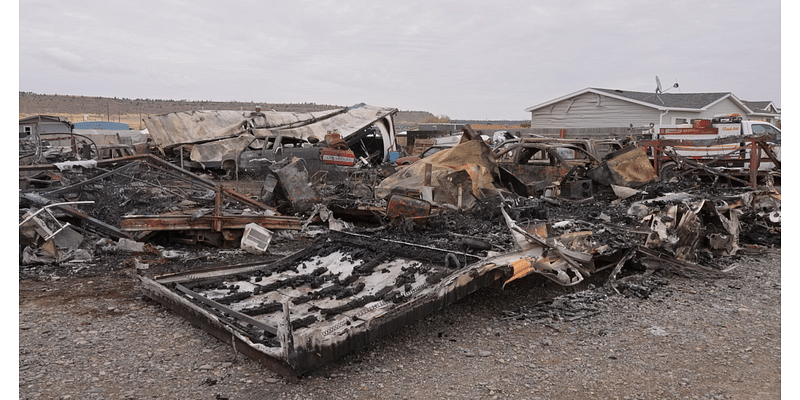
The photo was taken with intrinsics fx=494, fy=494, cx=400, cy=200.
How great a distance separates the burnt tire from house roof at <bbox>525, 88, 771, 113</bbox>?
46.9 feet

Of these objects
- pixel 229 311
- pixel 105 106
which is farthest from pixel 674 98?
pixel 105 106

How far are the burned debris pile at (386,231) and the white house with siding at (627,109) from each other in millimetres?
14056

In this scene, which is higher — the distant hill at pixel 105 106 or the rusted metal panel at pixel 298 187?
the distant hill at pixel 105 106

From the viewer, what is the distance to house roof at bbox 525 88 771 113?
21828mm

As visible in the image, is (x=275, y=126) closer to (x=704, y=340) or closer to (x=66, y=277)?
(x=66, y=277)

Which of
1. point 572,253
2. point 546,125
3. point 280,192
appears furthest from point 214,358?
point 546,125

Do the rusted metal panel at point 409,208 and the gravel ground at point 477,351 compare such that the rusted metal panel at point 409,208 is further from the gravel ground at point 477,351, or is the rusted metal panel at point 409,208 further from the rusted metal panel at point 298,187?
the rusted metal panel at point 298,187

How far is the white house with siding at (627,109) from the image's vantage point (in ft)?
71.8

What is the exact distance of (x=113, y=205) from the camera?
300 inches

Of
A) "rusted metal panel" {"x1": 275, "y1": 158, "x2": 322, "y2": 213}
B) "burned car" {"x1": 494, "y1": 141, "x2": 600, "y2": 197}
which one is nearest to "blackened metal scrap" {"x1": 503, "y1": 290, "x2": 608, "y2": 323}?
"burned car" {"x1": 494, "y1": 141, "x2": 600, "y2": 197}

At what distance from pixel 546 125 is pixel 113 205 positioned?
70.4 feet

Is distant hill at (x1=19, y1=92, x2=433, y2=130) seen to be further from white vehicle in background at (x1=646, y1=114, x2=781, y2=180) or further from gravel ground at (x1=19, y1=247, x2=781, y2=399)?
gravel ground at (x1=19, y1=247, x2=781, y2=399)

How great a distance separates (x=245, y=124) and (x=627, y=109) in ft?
54.4

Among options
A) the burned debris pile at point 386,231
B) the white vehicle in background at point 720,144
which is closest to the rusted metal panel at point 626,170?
the burned debris pile at point 386,231
